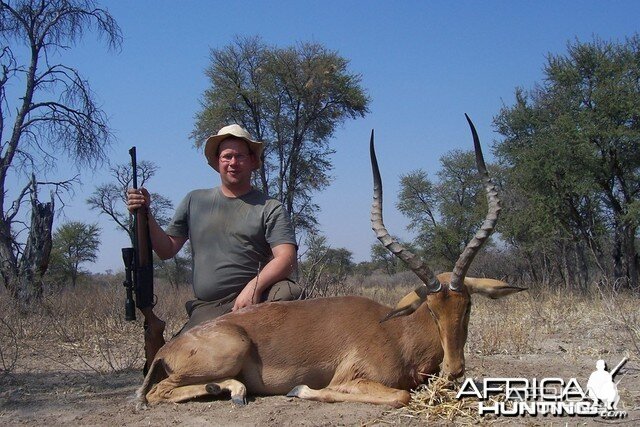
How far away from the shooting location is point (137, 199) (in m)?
5.84

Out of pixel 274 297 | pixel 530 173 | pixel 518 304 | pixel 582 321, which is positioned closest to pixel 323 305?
pixel 274 297

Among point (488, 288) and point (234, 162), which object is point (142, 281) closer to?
point (234, 162)

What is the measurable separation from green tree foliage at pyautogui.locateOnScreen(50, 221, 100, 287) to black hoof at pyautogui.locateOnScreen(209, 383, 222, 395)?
2669 centimetres

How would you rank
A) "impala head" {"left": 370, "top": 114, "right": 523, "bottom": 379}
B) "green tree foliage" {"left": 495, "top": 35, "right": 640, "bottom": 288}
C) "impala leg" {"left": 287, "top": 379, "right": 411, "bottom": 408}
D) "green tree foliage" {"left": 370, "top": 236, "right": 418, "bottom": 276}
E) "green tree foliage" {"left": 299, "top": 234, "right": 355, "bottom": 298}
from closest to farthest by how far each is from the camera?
"impala head" {"left": 370, "top": 114, "right": 523, "bottom": 379}
"impala leg" {"left": 287, "top": 379, "right": 411, "bottom": 408}
"green tree foliage" {"left": 299, "top": 234, "right": 355, "bottom": 298}
"green tree foliage" {"left": 495, "top": 35, "right": 640, "bottom": 288}
"green tree foliage" {"left": 370, "top": 236, "right": 418, "bottom": 276}

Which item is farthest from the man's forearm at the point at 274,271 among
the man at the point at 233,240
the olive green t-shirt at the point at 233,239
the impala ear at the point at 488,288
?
the impala ear at the point at 488,288

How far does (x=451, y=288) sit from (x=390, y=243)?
22.2 inches

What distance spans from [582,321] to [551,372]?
13.3ft

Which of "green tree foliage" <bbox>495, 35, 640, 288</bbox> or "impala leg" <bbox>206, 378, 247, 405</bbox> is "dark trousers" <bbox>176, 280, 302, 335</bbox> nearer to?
"impala leg" <bbox>206, 378, 247, 405</bbox>

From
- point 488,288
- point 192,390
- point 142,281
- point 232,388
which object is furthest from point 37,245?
point 488,288

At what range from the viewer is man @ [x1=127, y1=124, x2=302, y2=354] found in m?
5.82

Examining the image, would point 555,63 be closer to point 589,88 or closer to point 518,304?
point 589,88

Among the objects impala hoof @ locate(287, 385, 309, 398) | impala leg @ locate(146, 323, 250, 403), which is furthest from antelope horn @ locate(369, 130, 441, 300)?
impala leg @ locate(146, 323, 250, 403)

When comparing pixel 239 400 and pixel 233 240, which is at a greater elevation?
pixel 233 240

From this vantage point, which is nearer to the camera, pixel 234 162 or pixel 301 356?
pixel 301 356
